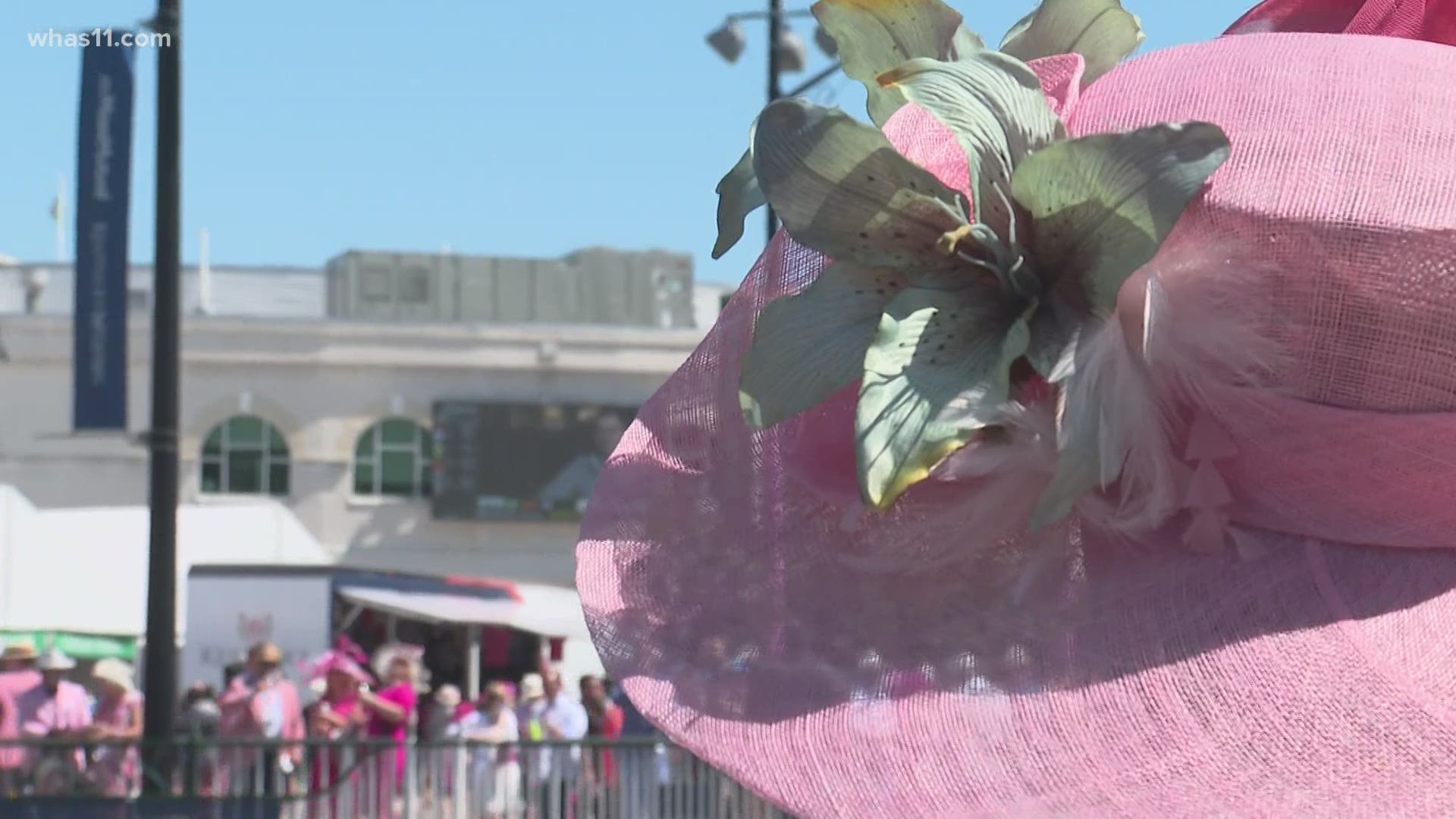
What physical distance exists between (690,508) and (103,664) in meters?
7.90

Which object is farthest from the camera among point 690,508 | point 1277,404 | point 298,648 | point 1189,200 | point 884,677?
point 298,648

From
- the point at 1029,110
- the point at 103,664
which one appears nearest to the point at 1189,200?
the point at 1029,110

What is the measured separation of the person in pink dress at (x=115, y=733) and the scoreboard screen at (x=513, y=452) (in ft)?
75.1

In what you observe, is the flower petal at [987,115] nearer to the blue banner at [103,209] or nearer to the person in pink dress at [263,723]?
the person in pink dress at [263,723]

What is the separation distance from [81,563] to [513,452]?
1570 centimetres

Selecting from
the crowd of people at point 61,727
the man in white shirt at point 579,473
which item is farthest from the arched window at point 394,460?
the crowd of people at point 61,727

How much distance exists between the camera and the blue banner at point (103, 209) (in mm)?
9734

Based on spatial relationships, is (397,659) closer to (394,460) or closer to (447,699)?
(447,699)

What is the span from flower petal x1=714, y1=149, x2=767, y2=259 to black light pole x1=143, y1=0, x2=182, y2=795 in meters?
6.59

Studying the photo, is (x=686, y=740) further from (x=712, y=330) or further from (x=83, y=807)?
(x=83, y=807)

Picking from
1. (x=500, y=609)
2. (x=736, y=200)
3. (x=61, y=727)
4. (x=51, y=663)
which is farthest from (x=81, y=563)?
(x=736, y=200)

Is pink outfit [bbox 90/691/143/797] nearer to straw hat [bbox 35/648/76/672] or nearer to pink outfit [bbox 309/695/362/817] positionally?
pink outfit [bbox 309/695/362/817]

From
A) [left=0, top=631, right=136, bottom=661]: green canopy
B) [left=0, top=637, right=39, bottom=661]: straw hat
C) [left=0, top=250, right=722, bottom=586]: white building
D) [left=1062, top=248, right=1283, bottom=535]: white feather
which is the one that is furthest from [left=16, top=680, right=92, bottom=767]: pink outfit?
[left=0, top=250, right=722, bottom=586]: white building

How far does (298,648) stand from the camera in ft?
59.5
